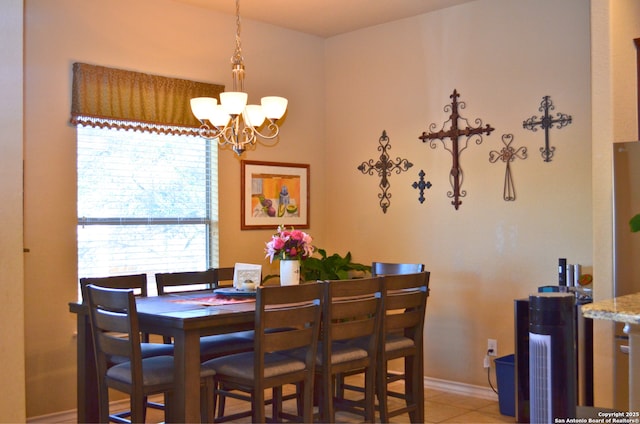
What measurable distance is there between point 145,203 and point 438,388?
8.43 feet

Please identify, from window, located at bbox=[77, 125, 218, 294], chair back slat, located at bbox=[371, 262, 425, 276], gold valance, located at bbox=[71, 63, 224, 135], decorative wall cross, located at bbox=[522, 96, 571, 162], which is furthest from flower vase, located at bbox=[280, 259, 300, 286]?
decorative wall cross, located at bbox=[522, 96, 571, 162]

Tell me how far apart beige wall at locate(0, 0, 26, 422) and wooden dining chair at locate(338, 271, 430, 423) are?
6.48ft

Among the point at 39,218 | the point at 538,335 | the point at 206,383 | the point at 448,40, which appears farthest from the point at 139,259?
the point at 538,335

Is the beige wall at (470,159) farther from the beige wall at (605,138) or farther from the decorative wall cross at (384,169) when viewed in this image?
the beige wall at (605,138)

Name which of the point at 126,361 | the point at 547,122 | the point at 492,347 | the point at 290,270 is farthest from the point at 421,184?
the point at 126,361

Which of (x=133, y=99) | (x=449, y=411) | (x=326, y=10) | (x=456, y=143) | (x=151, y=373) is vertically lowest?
(x=449, y=411)

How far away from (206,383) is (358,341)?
1.04 metres

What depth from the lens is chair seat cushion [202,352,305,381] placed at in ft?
11.3

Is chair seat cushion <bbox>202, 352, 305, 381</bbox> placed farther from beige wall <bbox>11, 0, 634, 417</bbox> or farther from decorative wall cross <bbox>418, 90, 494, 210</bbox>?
decorative wall cross <bbox>418, 90, 494, 210</bbox>

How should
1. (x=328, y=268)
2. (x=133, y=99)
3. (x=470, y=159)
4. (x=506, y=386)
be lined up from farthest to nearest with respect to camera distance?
(x=328, y=268) → (x=470, y=159) → (x=133, y=99) → (x=506, y=386)

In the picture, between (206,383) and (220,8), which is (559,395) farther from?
(220,8)

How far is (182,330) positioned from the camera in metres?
3.19

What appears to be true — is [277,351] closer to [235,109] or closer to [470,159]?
[235,109]

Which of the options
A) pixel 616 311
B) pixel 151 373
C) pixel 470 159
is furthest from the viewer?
pixel 470 159
